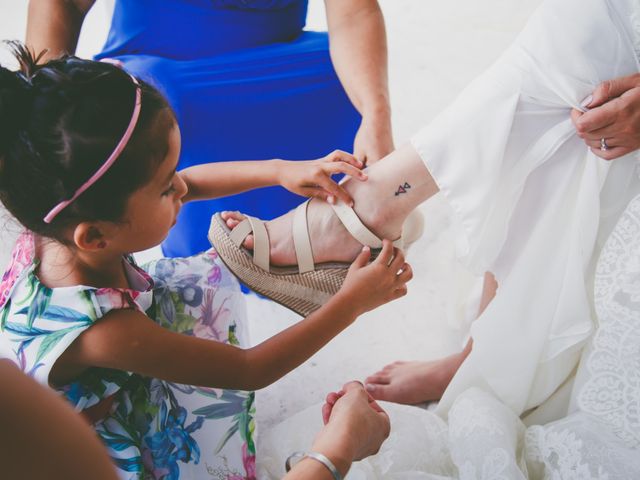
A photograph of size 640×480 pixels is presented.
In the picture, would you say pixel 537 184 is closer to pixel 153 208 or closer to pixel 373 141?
pixel 373 141

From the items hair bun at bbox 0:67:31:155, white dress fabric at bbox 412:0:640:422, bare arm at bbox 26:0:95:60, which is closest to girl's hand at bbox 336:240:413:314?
white dress fabric at bbox 412:0:640:422

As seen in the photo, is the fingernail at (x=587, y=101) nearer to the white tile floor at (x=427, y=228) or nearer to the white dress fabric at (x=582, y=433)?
the white dress fabric at (x=582, y=433)

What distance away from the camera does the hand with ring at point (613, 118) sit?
2.53ft

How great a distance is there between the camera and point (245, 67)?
4.00 feet

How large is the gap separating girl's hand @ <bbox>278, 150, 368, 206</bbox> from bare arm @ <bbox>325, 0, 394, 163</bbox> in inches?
4.8

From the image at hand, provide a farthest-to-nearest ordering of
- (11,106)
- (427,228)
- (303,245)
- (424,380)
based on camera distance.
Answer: (427,228) < (424,380) < (303,245) < (11,106)

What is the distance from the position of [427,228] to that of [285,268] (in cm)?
57

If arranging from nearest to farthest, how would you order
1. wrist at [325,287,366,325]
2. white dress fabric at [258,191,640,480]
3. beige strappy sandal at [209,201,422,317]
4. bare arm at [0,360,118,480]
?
bare arm at [0,360,118,480]
white dress fabric at [258,191,640,480]
wrist at [325,287,366,325]
beige strappy sandal at [209,201,422,317]

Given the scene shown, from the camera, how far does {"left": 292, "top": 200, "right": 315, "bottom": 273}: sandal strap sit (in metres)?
0.98

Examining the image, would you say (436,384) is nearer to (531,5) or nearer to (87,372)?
(87,372)

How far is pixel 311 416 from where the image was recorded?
0.98 meters

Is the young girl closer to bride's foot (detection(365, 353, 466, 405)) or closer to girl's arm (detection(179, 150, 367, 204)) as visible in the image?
girl's arm (detection(179, 150, 367, 204))

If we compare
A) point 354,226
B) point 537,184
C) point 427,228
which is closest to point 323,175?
point 354,226

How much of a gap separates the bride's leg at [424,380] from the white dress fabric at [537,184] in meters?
0.13
